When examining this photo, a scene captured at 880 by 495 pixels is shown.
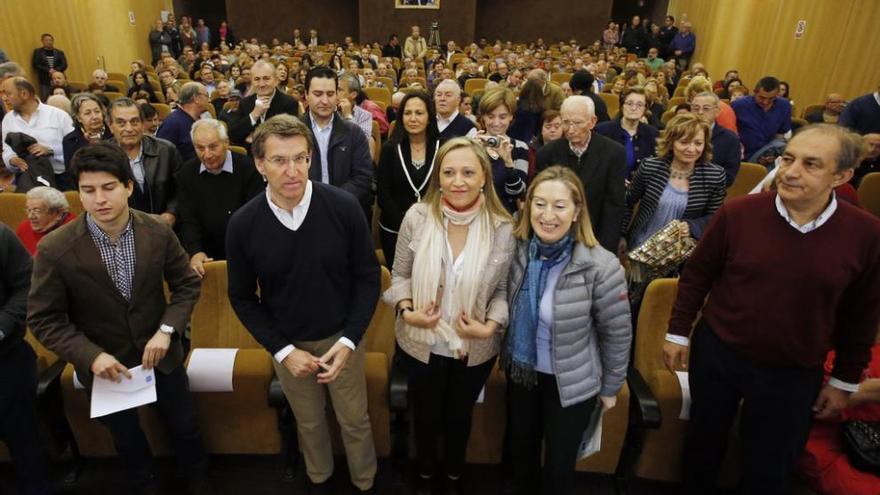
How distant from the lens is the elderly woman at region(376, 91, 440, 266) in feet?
8.67

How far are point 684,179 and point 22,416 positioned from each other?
299 centimetres

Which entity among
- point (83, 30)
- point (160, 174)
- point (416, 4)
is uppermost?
point (416, 4)

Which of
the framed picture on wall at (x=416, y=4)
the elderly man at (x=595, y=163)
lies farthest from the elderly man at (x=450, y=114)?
the framed picture on wall at (x=416, y=4)

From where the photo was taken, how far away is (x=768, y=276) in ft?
4.96

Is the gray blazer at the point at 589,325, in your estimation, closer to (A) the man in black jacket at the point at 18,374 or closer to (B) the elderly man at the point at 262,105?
(A) the man in black jacket at the point at 18,374

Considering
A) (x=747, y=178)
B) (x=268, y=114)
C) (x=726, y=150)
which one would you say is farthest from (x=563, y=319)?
(x=747, y=178)

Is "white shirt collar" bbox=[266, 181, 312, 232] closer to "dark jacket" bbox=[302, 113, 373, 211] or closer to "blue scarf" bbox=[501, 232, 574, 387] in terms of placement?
"blue scarf" bbox=[501, 232, 574, 387]

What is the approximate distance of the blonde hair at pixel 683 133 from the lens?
231 centimetres

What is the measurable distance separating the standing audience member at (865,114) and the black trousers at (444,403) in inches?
166

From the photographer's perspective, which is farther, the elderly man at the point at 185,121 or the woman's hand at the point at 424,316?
the elderly man at the point at 185,121

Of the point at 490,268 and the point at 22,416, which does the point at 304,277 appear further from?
the point at 22,416

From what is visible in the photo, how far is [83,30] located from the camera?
9.48m

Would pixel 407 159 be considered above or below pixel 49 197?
above

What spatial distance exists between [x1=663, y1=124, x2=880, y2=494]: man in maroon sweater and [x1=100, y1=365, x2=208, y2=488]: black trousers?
6.16 feet
